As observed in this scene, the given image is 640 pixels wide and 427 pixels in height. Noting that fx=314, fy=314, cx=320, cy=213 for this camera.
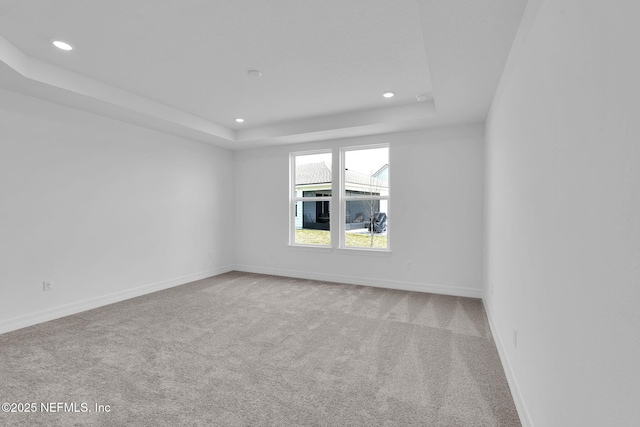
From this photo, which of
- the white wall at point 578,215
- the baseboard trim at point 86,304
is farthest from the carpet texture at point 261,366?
the white wall at point 578,215

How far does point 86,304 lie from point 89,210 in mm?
1176

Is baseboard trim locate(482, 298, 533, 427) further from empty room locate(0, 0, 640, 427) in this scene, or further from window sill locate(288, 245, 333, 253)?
window sill locate(288, 245, 333, 253)

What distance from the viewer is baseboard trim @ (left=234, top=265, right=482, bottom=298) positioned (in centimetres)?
453

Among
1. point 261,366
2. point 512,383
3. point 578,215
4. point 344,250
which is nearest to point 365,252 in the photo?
point 344,250

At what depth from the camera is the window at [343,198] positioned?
5.23m

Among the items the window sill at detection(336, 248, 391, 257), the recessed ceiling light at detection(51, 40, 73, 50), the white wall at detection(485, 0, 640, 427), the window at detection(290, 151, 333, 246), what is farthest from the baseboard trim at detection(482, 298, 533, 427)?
the recessed ceiling light at detection(51, 40, 73, 50)

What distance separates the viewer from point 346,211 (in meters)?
5.49

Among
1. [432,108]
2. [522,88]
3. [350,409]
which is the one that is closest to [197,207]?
[432,108]

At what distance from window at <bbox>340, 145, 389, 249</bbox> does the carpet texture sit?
146cm

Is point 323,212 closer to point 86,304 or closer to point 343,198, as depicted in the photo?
point 343,198

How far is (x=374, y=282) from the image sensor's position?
16.7 ft

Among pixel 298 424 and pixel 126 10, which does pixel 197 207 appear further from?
pixel 298 424

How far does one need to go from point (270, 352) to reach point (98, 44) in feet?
10.1

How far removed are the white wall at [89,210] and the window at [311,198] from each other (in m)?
1.64
